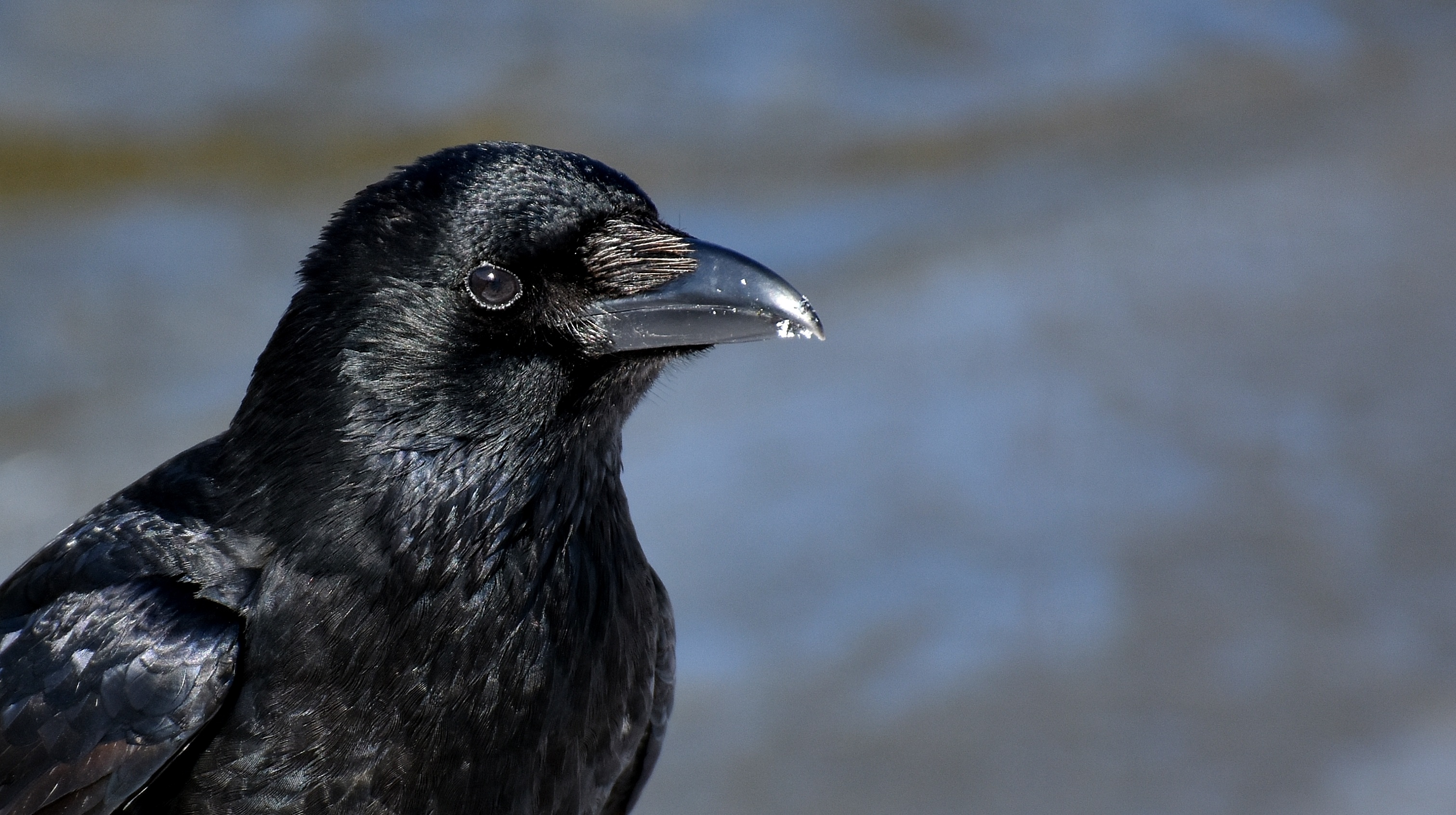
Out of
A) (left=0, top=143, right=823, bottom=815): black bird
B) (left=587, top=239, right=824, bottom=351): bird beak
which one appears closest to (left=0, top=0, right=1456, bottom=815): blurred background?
(left=0, top=143, right=823, bottom=815): black bird

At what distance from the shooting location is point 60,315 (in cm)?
746

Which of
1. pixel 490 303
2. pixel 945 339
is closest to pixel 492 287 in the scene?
pixel 490 303

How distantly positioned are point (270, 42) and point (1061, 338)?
4.58 metres

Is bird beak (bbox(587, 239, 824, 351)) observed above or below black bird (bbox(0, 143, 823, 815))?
above

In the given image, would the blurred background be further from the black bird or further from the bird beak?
the bird beak

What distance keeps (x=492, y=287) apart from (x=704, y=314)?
1.30 feet

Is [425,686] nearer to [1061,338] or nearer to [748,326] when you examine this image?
[748,326]

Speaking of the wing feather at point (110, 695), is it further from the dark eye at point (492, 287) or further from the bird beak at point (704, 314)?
the bird beak at point (704, 314)

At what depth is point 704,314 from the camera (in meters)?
3.08

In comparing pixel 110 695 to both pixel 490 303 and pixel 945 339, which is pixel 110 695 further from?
pixel 945 339

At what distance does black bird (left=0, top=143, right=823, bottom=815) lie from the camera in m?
2.94

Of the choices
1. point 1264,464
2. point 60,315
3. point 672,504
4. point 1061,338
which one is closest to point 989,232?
point 1061,338

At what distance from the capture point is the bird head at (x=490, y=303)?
293 centimetres

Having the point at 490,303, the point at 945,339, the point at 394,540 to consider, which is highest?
the point at 945,339
